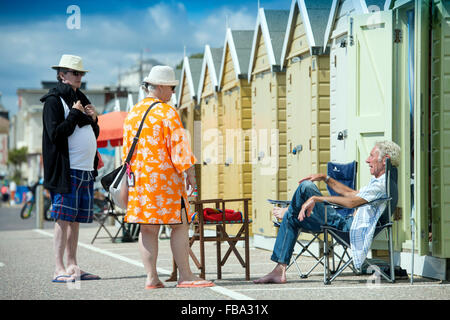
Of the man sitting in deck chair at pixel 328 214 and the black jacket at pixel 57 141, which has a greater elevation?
the black jacket at pixel 57 141

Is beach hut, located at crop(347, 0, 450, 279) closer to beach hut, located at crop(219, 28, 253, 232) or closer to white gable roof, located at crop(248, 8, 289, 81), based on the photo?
white gable roof, located at crop(248, 8, 289, 81)

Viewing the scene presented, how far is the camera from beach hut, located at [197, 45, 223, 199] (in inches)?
605

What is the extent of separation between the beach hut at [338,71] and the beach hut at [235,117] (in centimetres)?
334

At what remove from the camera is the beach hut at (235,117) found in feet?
45.6

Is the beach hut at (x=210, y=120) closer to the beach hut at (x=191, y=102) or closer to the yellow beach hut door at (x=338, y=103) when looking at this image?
the beach hut at (x=191, y=102)

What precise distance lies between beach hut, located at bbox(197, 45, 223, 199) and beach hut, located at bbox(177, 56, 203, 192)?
37 centimetres

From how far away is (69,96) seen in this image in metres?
7.76

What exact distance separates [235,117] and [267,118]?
1696mm

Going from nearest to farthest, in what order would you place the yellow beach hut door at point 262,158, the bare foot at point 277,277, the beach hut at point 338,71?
the bare foot at point 277,277 → the beach hut at point 338,71 → the yellow beach hut door at point 262,158

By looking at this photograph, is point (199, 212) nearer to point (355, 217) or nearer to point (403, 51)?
point (355, 217)

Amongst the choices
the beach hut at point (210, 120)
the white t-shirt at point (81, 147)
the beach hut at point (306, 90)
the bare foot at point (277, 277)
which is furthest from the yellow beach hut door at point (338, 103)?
the beach hut at point (210, 120)
